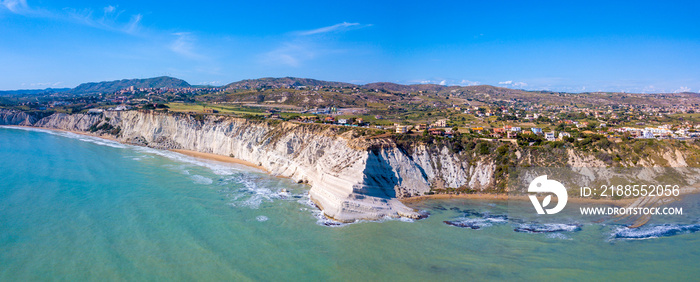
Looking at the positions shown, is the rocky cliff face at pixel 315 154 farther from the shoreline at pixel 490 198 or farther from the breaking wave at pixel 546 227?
the breaking wave at pixel 546 227

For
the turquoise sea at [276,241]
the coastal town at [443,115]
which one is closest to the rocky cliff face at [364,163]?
the turquoise sea at [276,241]

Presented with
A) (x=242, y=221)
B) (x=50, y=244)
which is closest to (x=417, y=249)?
(x=242, y=221)

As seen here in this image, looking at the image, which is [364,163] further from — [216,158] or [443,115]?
[443,115]

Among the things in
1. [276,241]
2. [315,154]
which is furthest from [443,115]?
[276,241]

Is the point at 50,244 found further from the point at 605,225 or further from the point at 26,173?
the point at 605,225

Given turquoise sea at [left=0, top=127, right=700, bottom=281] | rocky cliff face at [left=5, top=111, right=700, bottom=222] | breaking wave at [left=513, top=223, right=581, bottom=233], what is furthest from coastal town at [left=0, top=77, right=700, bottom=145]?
turquoise sea at [left=0, top=127, right=700, bottom=281]

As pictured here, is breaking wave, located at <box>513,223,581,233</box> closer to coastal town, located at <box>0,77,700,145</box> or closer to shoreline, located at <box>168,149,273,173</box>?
coastal town, located at <box>0,77,700,145</box>
